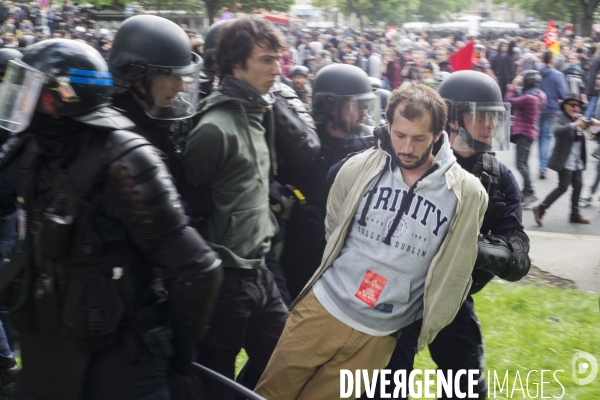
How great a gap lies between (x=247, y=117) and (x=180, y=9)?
2412 centimetres

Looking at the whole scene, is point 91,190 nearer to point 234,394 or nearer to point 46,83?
point 46,83

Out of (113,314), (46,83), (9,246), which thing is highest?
(46,83)

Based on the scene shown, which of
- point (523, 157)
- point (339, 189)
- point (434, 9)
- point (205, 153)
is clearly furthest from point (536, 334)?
point (434, 9)

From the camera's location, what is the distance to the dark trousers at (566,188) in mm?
9398

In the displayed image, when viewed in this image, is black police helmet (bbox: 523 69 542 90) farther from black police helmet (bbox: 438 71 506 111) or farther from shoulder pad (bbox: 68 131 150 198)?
shoulder pad (bbox: 68 131 150 198)

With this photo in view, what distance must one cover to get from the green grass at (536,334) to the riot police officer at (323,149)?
1.02 metres

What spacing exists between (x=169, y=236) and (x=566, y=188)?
792 cm

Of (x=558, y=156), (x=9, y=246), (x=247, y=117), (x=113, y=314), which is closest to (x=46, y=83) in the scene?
(x=113, y=314)

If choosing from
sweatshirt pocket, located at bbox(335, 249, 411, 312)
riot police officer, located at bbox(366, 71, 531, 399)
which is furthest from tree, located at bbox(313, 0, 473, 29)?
sweatshirt pocket, located at bbox(335, 249, 411, 312)

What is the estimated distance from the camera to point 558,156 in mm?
9523

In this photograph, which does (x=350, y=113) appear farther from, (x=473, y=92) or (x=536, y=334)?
(x=536, y=334)

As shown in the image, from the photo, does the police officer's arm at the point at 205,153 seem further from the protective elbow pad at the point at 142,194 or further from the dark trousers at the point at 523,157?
the dark trousers at the point at 523,157

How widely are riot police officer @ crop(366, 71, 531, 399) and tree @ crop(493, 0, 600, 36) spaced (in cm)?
3458

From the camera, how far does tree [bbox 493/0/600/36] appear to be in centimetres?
3559
